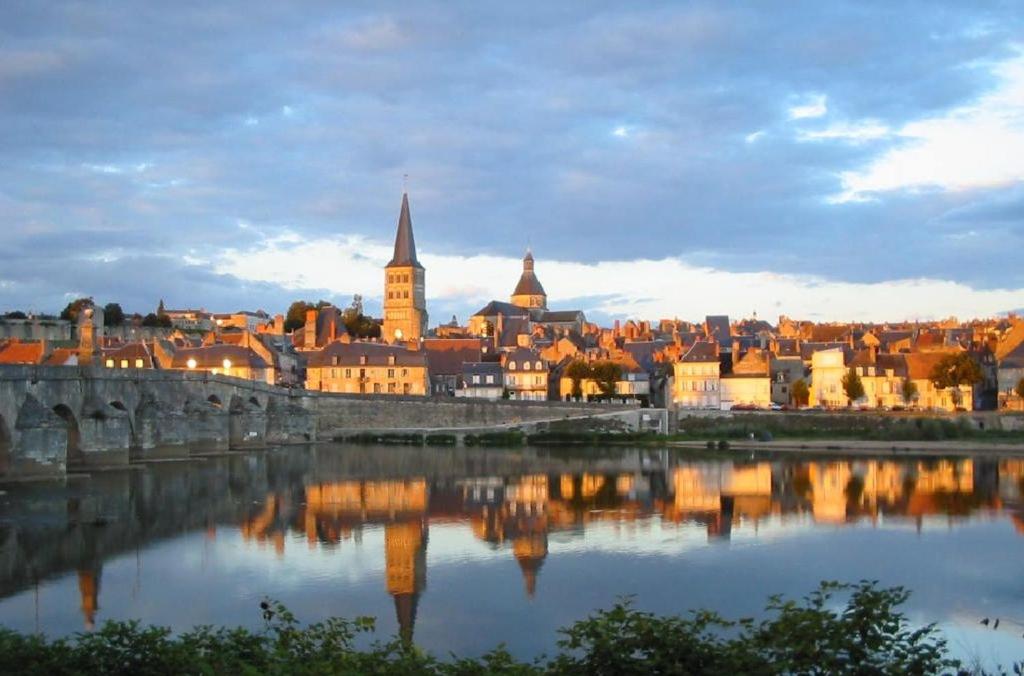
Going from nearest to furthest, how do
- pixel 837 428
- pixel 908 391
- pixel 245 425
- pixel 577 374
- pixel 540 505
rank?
1. pixel 540 505
2. pixel 245 425
3. pixel 837 428
4. pixel 908 391
5. pixel 577 374

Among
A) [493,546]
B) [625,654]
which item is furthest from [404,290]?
[625,654]

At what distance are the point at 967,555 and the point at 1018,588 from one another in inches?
134

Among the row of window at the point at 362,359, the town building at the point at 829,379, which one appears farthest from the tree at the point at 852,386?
the row of window at the point at 362,359

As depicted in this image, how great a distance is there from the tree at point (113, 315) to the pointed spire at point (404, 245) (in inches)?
1008

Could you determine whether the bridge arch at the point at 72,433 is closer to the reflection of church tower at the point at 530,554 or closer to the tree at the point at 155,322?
the reflection of church tower at the point at 530,554

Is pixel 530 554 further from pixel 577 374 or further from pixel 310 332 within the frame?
pixel 310 332

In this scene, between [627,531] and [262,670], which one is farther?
[627,531]

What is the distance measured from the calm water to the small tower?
255 feet

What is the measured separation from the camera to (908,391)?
64.6m

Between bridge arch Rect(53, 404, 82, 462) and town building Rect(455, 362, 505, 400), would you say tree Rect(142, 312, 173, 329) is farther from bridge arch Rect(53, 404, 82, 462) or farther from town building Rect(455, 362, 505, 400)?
bridge arch Rect(53, 404, 82, 462)

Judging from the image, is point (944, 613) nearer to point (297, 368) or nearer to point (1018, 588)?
point (1018, 588)

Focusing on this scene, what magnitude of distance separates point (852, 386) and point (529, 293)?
2260 inches

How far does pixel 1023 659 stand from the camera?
46.2 ft

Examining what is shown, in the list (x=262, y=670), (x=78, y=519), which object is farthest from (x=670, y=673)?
(x=78, y=519)
